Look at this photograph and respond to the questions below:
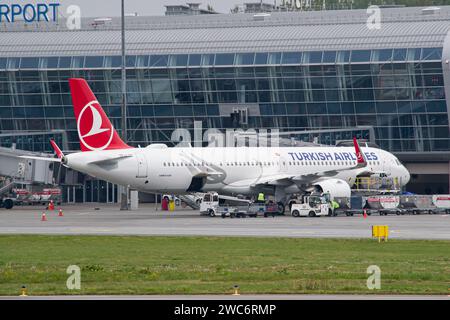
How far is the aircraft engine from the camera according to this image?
2948 inches

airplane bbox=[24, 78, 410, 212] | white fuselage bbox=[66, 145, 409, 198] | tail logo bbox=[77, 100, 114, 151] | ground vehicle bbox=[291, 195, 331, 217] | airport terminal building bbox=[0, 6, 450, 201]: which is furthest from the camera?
airport terminal building bbox=[0, 6, 450, 201]

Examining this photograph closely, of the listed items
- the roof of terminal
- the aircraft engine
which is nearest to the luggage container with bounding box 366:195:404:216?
the aircraft engine

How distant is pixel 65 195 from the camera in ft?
359

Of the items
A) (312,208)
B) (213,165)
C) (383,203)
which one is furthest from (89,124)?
(383,203)

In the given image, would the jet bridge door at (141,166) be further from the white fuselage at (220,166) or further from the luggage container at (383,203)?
the luggage container at (383,203)

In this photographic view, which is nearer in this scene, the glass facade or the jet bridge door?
the jet bridge door

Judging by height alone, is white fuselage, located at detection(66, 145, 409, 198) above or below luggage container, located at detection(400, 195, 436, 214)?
above

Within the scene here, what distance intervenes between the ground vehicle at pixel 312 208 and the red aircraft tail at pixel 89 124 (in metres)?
12.9

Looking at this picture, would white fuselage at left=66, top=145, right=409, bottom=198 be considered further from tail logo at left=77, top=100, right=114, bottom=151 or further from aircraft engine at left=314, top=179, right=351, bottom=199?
tail logo at left=77, top=100, right=114, bottom=151

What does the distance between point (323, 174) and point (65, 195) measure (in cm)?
4078

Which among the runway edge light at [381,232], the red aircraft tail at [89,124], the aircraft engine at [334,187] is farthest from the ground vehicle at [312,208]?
the runway edge light at [381,232]

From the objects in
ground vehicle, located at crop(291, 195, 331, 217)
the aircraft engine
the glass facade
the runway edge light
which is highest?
the glass facade
